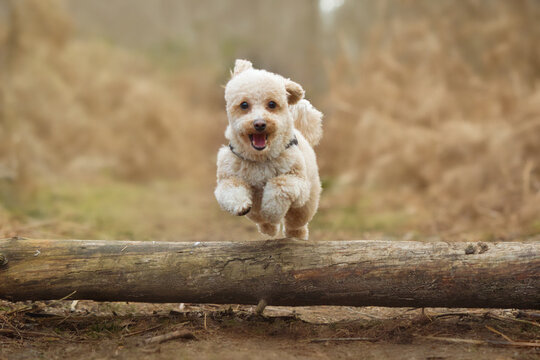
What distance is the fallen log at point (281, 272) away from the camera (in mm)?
3004

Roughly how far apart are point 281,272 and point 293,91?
1122mm

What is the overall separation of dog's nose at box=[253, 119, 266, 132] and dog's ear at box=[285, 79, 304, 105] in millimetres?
414

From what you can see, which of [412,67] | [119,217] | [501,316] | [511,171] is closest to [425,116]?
[412,67]

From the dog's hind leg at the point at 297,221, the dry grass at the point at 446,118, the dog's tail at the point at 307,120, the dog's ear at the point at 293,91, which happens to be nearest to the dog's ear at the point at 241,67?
the dog's ear at the point at 293,91

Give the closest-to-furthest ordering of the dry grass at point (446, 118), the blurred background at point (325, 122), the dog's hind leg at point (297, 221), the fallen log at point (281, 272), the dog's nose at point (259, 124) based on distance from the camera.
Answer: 1. the dog's nose at point (259, 124)
2. the fallen log at point (281, 272)
3. the dog's hind leg at point (297, 221)
4. the dry grass at point (446, 118)
5. the blurred background at point (325, 122)

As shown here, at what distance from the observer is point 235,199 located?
112 inches

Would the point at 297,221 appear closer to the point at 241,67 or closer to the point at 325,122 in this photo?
the point at 241,67

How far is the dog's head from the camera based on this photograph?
2.82 metres

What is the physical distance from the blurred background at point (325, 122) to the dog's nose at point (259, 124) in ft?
2.57

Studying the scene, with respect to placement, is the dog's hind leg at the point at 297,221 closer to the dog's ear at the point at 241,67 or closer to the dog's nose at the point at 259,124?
the dog's nose at the point at 259,124

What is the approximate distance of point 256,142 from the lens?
2861 mm

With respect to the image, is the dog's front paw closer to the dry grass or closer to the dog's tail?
the dog's tail

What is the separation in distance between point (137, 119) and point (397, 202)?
7.08 meters

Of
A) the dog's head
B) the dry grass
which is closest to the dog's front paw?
the dog's head
